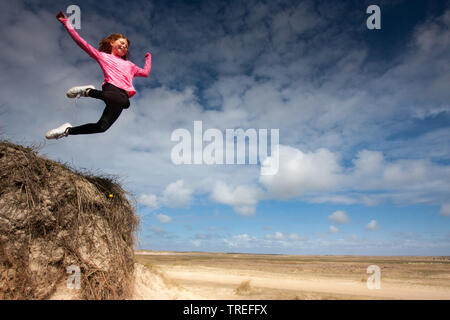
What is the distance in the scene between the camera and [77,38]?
16.1 feet

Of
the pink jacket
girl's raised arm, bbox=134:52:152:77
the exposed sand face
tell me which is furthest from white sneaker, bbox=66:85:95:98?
the exposed sand face

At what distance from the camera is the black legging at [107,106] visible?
16.3 ft

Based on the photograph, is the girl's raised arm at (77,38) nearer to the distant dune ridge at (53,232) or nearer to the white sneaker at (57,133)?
the white sneaker at (57,133)

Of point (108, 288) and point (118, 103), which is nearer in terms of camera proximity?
point (118, 103)

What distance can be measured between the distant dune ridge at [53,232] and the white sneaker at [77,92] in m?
2.05

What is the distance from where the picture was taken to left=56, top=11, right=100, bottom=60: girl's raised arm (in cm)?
460

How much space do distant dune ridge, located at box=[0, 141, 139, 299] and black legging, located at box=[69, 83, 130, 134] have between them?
70.0 inches

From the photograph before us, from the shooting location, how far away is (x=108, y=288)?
20.8 ft

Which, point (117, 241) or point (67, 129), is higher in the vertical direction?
point (67, 129)
